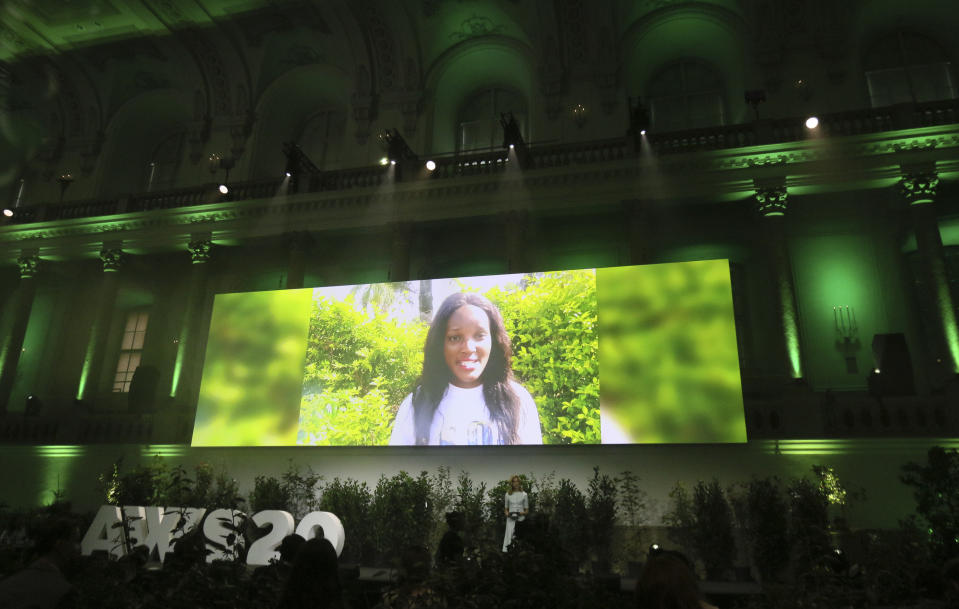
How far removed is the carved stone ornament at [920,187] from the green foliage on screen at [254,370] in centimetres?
1250

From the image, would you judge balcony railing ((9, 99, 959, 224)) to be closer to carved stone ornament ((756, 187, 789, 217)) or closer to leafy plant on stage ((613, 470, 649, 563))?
carved stone ornament ((756, 187, 789, 217))

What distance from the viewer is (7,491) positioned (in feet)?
49.7

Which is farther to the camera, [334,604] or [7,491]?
[7,491]

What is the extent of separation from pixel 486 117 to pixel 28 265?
1381 centimetres

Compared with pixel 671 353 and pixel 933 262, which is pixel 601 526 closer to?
pixel 671 353

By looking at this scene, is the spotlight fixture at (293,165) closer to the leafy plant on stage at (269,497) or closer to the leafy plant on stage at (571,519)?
the leafy plant on stage at (269,497)

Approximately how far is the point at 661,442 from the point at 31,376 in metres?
18.4

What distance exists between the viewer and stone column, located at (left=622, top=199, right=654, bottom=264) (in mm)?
13641

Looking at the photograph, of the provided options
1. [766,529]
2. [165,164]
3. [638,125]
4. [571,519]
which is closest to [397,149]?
[638,125]

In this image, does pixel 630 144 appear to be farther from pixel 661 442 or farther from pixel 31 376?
pixel 31 376

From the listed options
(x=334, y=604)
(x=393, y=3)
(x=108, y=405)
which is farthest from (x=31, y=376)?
(x=334, y=604)

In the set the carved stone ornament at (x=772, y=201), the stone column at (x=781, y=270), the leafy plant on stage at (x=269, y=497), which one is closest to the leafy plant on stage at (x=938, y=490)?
the stone column at (x=781, y=270)

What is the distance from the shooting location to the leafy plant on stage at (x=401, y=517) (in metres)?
10.2

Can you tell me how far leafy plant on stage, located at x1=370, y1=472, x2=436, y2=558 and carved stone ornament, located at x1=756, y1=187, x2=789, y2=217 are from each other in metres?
9.11
